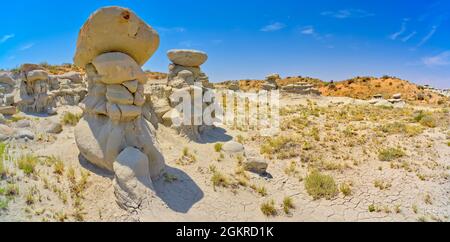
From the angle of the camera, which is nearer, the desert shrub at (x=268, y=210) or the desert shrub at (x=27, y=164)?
the desert shrub at (x=27, y=164)

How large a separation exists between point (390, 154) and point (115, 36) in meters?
8.08

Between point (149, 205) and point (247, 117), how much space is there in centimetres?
1001

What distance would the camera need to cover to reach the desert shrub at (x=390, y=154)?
862 cm

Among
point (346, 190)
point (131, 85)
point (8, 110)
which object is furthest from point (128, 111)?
point (8, 110)

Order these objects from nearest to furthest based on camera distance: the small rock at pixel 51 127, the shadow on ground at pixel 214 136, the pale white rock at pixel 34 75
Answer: the small rock at pixel 51 127 → the shadow on ground at pixel 214 136 → the pale white rock at pixel 34 75

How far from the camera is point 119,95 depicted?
18.5 ft

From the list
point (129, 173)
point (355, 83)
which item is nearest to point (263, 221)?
point (129, 173)

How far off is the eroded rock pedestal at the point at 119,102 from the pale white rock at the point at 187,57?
21.3ft

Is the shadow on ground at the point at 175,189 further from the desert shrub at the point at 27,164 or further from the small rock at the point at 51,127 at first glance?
the small rock at the point at 51,127

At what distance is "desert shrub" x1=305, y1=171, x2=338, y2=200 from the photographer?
267 inches

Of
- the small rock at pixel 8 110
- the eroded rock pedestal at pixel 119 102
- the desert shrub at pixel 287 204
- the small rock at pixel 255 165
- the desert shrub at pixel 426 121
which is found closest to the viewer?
the eroded rock pedestal at pixel 119 102

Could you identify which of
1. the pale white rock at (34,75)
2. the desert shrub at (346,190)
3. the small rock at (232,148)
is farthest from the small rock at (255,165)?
the pale white rock at (34,75)

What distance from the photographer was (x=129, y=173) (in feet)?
16.8

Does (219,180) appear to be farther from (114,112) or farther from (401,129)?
(401,129)
